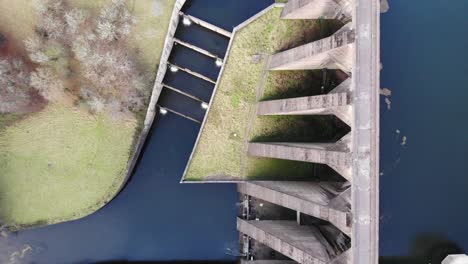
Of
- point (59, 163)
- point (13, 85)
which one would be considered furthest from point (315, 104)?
point (13, 85)

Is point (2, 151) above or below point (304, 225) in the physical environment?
above

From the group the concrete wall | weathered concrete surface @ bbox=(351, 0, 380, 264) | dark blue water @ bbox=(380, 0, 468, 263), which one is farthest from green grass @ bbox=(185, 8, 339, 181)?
dark blue water @ bbox=(380, 0, 468, 263)

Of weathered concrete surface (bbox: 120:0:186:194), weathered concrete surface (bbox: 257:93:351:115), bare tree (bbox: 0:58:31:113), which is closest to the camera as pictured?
weathered concrete surface (bbox: 257:93:351:115)

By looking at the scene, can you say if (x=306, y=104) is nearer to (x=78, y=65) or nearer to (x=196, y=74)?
(x=196, y=74)

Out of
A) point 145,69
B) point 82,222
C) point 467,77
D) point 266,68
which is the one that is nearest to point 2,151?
point 82,222

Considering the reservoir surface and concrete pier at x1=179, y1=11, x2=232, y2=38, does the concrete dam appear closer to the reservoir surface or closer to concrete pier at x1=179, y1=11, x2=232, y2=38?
concrete pier at x1=179, y1=11, x2=232, y2=38

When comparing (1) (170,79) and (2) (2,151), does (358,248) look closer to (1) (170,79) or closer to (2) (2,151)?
(1) (170,79)
